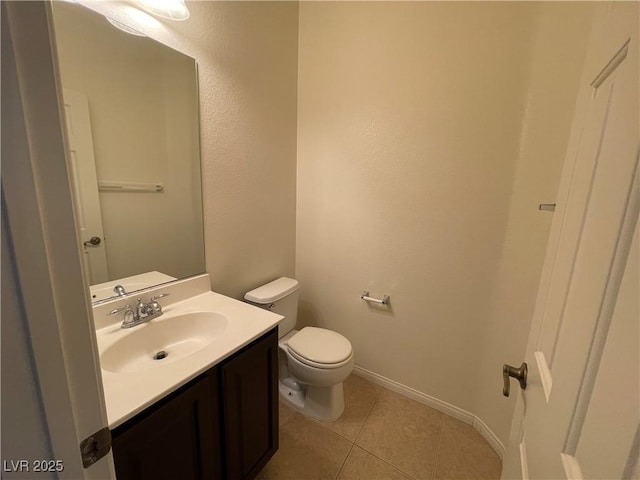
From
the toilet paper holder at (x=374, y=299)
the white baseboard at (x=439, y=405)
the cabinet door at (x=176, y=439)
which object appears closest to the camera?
the cabinet door at (x=176, y=439)

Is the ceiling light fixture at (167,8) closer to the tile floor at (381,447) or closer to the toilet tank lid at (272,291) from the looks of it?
the toilet tank lid at (272,291)

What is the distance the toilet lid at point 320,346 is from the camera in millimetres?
1525

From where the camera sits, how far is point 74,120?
0.96 m

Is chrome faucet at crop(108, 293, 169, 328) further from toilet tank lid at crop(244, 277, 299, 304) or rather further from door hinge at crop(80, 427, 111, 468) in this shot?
door hinge at crop(80, 427, 111, 468)

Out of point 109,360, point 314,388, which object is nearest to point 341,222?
point 314,388

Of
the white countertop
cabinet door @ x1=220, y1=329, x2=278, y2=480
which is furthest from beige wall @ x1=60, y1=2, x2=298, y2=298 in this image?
cabinet door @ x1=220, y1=329, x2=278, y2=480

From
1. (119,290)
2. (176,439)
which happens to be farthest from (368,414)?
(119,290)

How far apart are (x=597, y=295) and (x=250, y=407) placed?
116 centimetres

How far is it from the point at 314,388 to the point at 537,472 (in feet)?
4.28

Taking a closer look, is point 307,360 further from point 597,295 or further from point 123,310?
point 597,295

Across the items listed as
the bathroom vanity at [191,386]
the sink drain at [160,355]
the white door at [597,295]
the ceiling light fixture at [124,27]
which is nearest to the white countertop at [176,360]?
the bathroom vanity at [191,386]

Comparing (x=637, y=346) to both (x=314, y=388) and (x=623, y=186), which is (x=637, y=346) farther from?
(x=314, y=388)

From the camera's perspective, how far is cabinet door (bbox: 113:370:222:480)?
0.71 m

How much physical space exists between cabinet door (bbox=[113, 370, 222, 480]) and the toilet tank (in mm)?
685
